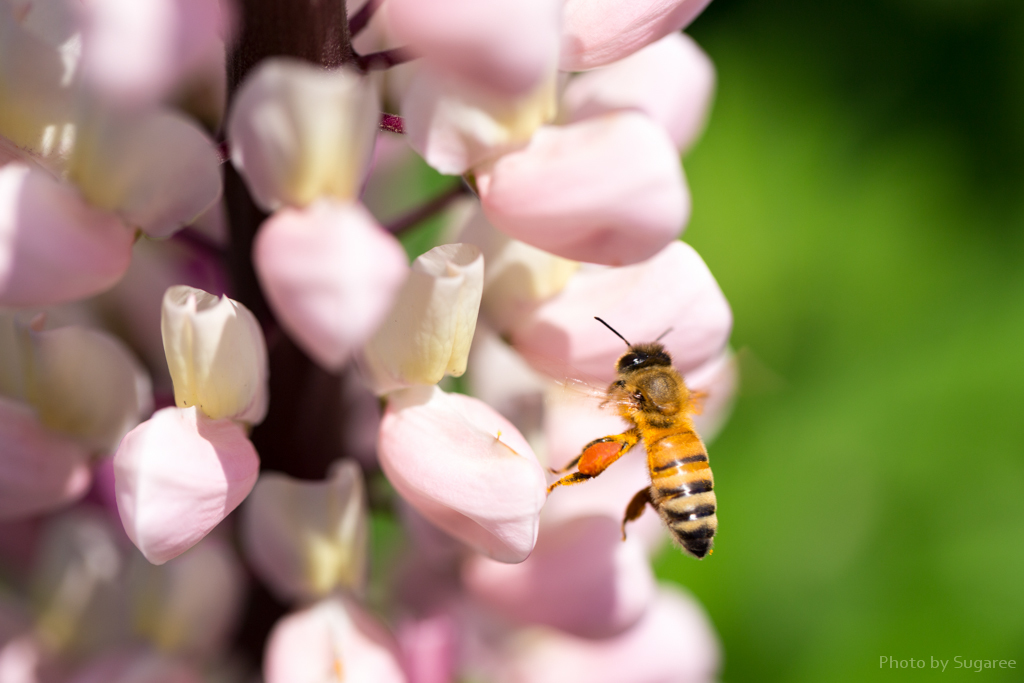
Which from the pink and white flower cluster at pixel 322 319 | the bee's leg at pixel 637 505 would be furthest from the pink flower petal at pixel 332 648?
the bee's leg at pixel 637 505

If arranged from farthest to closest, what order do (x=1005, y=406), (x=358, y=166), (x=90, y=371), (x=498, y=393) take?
(x=1005, y=406), (x=498, y=393), (x=90, y=371), (x=358, y=166)

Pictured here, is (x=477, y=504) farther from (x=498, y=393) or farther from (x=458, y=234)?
(x=498, y=393)

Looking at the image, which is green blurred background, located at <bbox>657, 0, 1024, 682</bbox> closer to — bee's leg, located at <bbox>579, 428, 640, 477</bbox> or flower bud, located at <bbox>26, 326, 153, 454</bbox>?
bee's leg, located at <bbox>579, 428, 640, 477</bbox>

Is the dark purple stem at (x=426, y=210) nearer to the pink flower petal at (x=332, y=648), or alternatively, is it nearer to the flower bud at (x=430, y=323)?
the flower bud at (x=430, y=323)

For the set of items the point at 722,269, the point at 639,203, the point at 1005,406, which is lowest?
the point at 1005,406

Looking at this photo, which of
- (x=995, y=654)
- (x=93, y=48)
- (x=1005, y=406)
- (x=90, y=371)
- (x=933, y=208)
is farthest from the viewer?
(x=933, y=208)

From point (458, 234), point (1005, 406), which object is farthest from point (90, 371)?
point (1005, 406)

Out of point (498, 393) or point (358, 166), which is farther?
point (498, 393)

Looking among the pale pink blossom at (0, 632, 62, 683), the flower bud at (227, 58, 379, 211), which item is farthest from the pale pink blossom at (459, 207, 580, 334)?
the pale pink blossom at (0, 632, 62, 683)
